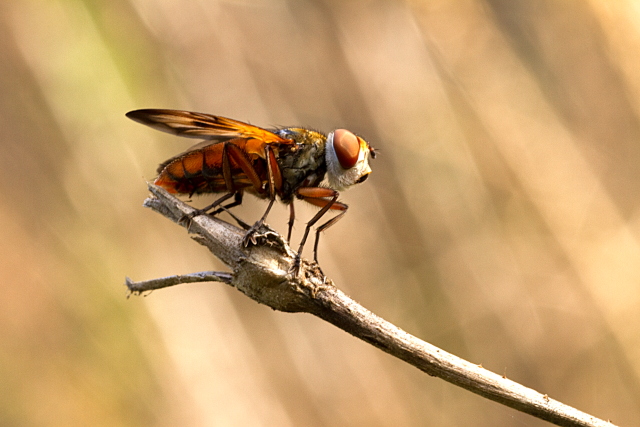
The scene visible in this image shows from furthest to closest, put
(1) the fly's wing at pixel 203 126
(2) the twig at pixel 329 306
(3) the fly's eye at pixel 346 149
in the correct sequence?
(3) the fly's eye at pixel 346 149, (1) the fly's wing at pixel 203 126, (2) the twig at pixel 329 306

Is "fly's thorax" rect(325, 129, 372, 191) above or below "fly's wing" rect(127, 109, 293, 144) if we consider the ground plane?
below

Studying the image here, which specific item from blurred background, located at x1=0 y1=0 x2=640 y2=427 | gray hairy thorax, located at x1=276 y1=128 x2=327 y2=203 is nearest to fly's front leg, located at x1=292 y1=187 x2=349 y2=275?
gray hairy thorax, located at x1=276 y1=128 x2=327 y2=203

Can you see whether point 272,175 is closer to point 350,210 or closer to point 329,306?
point 329,306

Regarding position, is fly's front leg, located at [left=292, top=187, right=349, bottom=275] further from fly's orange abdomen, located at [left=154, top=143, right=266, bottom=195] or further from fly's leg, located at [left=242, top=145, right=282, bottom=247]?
fly's orange abdomen, located at [left=154, top=143, right=266, bottom=195]

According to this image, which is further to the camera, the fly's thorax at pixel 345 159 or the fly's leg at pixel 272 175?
the fly's thorax at pixel 345 159

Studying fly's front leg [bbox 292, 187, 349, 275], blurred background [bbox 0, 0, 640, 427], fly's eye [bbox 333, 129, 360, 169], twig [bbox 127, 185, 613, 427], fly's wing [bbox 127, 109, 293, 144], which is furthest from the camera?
blurred background [bbox 0, 0, 640, 427]

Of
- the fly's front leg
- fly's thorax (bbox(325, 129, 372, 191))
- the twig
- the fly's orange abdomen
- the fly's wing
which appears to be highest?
the fly's wing

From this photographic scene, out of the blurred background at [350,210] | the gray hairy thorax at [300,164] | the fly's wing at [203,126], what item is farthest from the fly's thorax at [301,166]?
the blurred background at [350,210]

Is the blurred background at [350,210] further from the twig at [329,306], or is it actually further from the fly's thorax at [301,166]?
the twig at [329,306]

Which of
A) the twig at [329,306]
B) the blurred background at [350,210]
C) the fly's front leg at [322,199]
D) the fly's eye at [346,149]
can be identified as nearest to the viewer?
the twig at [329,306]
